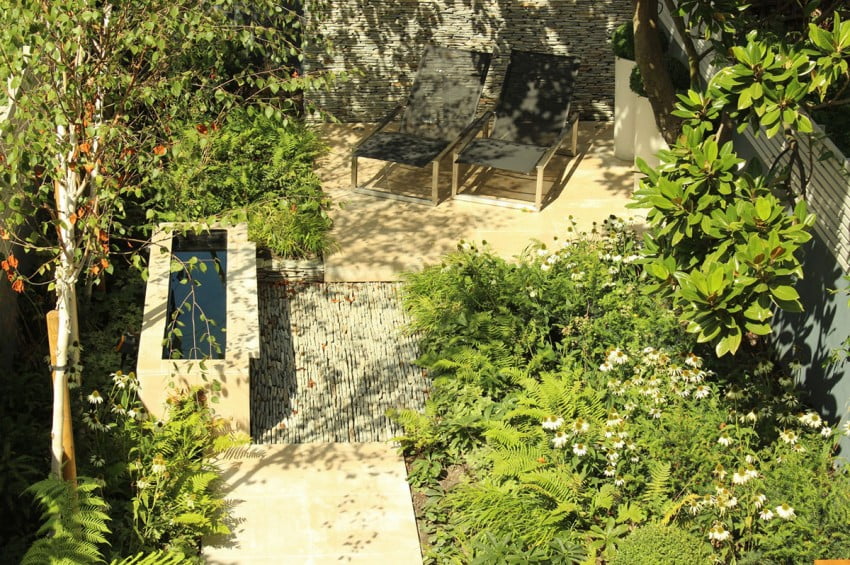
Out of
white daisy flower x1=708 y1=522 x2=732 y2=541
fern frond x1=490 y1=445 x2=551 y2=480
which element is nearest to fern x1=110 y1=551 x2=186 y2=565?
fern frond x1=490 y1=445 x2=551 y2=480

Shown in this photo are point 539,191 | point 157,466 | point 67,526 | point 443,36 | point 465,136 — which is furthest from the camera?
point 443,36

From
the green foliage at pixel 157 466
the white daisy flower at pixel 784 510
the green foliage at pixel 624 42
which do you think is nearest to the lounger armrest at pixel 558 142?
the green foliage at pixel 624 42

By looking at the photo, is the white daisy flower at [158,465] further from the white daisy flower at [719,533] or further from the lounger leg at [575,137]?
the lounger leg at [575,137]

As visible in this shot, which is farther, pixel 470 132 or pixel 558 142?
pixel 470 132

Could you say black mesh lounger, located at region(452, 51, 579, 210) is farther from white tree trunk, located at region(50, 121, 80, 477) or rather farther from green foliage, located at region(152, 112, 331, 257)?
white tree trunk, located at region(50, 121, 80, 477)

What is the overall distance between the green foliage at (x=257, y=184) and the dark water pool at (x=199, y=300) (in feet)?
0.92

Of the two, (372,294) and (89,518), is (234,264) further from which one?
(89,518)

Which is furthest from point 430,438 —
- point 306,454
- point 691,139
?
point 691,139

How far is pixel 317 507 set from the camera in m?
6.85

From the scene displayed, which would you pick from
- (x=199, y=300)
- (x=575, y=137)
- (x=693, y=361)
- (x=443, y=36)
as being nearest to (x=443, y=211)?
(x=575, y=137)

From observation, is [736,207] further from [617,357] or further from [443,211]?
[443,211]

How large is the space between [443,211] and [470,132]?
1.09 meters

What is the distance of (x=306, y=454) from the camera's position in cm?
736

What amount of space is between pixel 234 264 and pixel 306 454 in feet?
6.66
